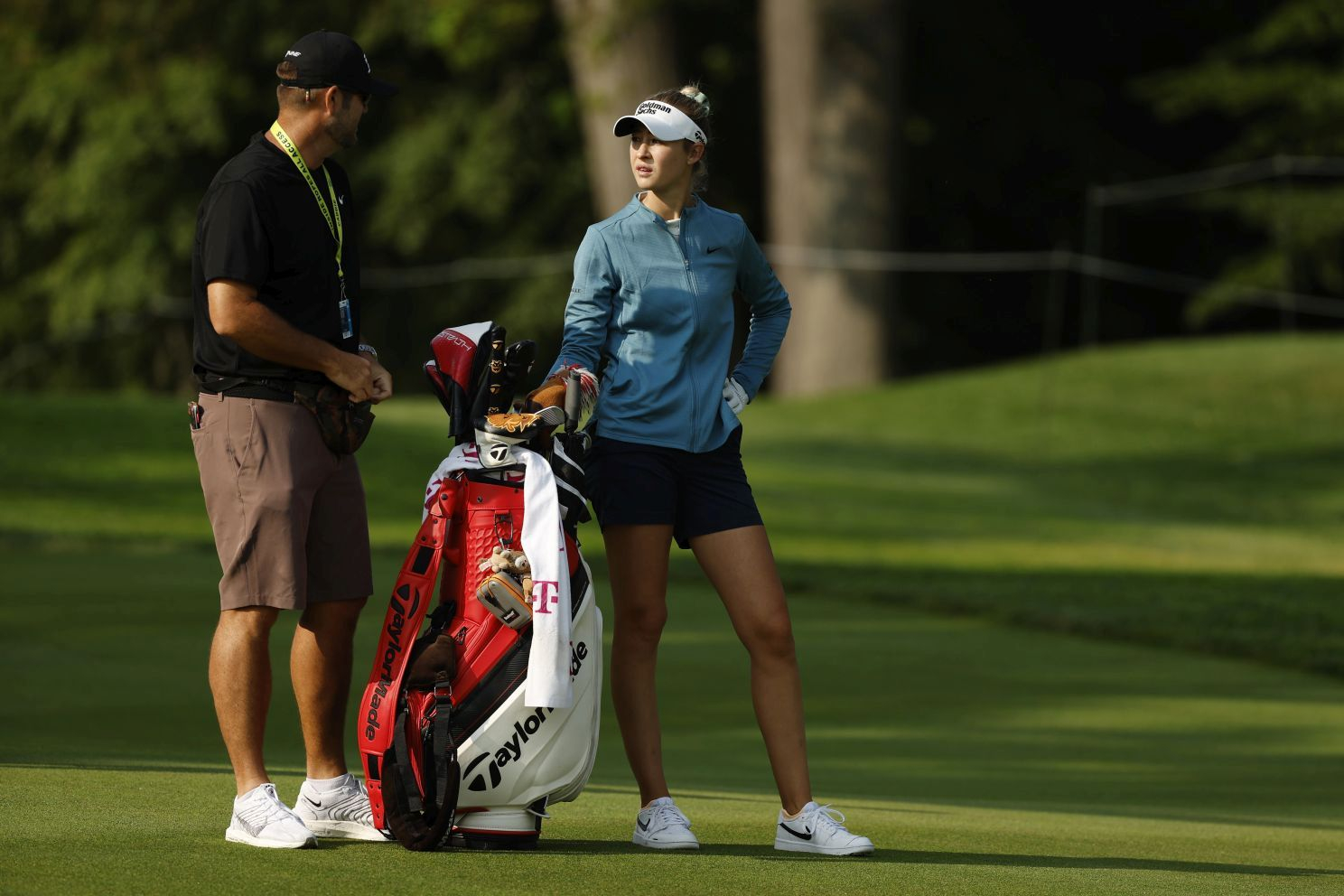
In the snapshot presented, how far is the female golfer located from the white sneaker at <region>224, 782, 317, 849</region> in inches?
33.5

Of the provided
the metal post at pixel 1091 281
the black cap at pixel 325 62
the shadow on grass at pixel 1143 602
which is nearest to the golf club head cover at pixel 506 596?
the black cap at pixel 325 62

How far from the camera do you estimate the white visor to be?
523cm

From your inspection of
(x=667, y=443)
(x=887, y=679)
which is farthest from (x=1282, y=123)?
(x=667, y=443)

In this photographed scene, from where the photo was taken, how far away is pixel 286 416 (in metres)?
5.03

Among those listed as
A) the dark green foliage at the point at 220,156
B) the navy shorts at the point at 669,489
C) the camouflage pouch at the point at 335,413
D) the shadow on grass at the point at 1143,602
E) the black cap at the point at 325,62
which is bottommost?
the shadow on grass at the point at 1143,602

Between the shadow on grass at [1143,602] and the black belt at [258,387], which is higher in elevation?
the black belt at [258,387]

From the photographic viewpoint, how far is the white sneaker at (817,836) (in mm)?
5098

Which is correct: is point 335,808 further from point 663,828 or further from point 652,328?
point 652,328

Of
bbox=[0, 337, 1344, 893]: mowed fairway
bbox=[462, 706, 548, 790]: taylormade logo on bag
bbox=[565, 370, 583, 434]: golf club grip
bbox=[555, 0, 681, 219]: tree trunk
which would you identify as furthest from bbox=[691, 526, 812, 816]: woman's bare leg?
bbox=[555, 0, 681, 219]: tree trunk

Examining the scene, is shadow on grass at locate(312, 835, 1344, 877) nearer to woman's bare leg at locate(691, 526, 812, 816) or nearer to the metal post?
woman's bare leg at locate(691, 526, 812, 816)

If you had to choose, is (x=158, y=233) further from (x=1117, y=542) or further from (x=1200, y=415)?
(x=1117, y=542)

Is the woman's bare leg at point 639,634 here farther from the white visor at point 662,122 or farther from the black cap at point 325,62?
the black cap at point 325,62

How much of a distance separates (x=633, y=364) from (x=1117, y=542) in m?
11.3

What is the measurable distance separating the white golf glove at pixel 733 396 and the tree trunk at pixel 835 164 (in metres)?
21.4
